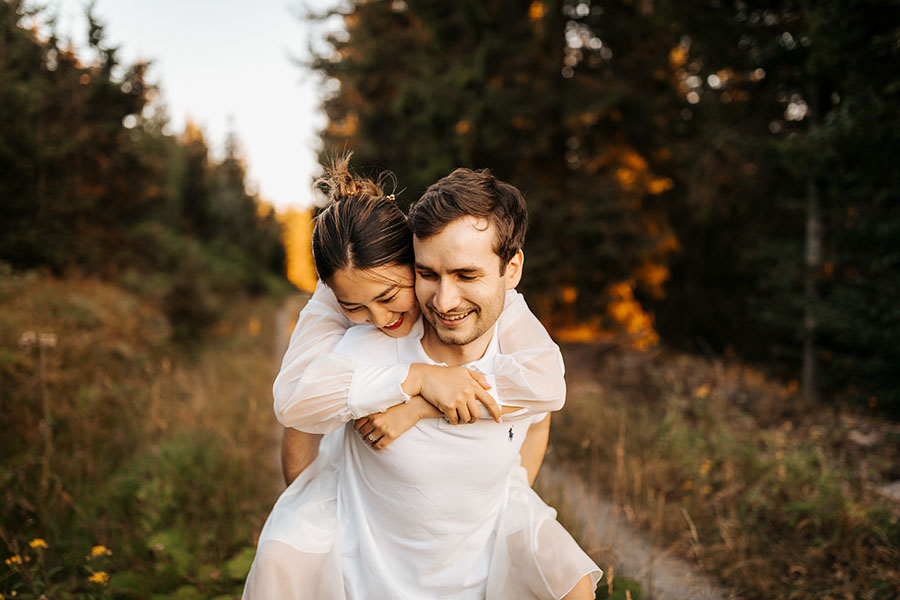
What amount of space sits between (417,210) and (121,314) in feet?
23.5

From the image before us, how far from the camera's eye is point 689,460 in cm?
450

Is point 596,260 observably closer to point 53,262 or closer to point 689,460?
point 689,460

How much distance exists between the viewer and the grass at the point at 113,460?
10.2ft

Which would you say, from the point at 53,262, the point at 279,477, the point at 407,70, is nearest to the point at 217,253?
the point at 407,70

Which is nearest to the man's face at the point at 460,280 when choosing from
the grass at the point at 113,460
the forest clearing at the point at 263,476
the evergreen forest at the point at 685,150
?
the forest clearing at the point at 263,476

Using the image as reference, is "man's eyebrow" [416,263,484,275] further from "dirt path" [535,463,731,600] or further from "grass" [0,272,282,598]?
→ "grass" [0,272,282,598]

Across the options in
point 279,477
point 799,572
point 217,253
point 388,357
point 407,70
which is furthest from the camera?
point 217,253

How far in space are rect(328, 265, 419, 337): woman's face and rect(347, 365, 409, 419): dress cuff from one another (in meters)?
0.27

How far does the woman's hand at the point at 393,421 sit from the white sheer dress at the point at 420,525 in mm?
54

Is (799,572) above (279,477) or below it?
above

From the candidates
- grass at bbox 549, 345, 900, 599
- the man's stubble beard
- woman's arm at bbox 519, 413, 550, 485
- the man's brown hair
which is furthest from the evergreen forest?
the man's stubble beard

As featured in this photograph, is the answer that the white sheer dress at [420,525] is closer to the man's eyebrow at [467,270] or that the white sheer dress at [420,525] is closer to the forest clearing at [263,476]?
the man's eyebrow at [467,270]

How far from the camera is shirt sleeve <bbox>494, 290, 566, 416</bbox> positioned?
79.5 inches

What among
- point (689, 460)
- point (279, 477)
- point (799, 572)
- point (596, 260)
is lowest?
point (279, 477)
